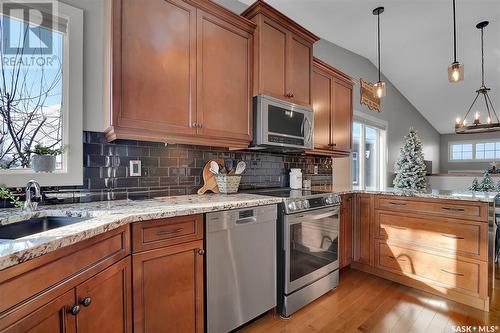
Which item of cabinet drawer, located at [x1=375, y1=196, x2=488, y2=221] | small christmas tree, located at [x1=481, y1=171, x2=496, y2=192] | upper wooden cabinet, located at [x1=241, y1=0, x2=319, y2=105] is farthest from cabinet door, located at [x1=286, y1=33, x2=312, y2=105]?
small christmas tree, located at [x1=481, y1=171, x2=496, y2=192]

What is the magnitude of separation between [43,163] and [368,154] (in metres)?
4.76

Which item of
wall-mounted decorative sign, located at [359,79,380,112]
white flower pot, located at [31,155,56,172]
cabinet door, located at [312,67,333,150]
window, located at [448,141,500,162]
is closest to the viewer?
white flower pot, located at [31,155,56,172]

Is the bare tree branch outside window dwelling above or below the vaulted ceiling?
below

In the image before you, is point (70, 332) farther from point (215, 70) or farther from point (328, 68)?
point (328, 68)

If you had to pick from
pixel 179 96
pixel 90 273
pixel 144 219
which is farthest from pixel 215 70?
pixel 90 273

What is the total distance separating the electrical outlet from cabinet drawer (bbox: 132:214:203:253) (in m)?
0.67

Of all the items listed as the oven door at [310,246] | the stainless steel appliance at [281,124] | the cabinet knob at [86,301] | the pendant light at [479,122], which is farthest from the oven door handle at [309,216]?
the pendant light at [479,122]

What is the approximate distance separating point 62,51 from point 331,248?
8.41 feet

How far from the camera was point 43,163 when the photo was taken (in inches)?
56.2

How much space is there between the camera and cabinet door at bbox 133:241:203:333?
4.10ft

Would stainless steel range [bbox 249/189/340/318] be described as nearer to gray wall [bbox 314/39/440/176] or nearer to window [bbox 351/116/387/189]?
window [bbox 351/116/387/189]

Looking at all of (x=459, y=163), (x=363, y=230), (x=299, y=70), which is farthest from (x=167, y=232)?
(x=459, y=163)

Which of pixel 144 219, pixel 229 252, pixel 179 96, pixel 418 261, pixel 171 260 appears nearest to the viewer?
pixel 144 219

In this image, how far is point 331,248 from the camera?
7.56ft
